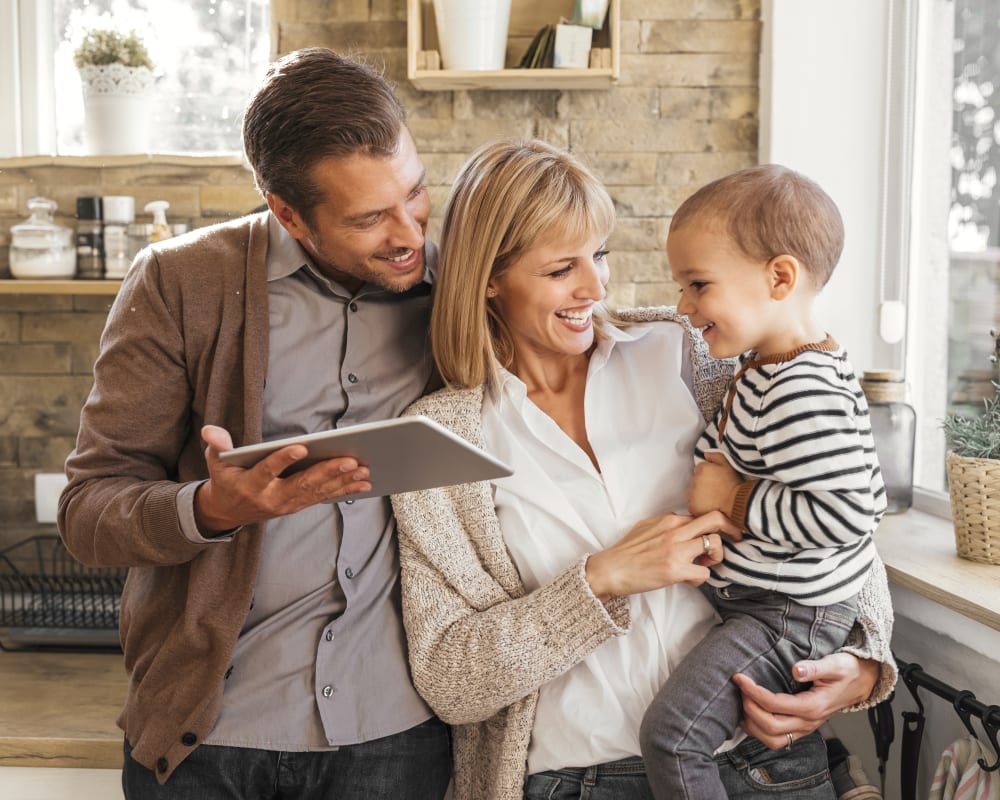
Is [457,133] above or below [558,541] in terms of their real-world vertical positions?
above

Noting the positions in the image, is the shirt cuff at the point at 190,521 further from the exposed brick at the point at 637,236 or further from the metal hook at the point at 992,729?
the exposed brick at the point at 637,236

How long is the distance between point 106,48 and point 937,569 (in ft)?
7.32

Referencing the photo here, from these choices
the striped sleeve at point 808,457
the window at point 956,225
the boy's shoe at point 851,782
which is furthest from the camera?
the window at point 956,225

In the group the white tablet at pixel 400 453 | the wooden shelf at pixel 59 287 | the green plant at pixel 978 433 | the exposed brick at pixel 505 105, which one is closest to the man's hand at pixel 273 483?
the white tablet at pixel 400 453

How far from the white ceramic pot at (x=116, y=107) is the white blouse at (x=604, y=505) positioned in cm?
151

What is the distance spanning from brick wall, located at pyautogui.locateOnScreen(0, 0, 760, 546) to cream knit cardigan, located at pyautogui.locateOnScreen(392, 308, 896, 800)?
1127 millimetres

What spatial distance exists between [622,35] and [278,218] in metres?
1.27

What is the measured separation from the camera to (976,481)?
1613 mm

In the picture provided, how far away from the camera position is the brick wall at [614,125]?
2.49m

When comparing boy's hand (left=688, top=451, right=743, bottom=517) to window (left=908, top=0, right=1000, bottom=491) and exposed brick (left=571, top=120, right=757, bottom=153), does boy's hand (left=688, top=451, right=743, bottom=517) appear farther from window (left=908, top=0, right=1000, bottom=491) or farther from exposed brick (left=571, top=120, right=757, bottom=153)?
exposed brick (left=571, top=120, right=757, bottom=153)

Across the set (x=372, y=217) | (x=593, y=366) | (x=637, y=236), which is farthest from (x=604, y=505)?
(x=637, y=236)

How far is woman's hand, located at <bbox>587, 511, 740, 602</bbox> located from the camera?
141cm

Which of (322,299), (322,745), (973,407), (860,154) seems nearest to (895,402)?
(973,407)

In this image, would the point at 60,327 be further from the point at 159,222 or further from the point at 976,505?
the point at 976,505
